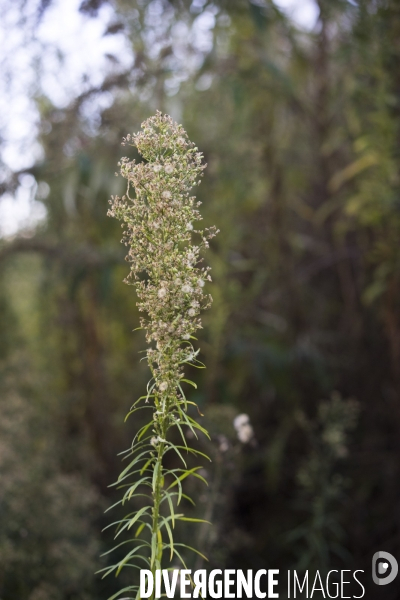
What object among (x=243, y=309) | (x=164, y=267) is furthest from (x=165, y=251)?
(x=243, y=309)

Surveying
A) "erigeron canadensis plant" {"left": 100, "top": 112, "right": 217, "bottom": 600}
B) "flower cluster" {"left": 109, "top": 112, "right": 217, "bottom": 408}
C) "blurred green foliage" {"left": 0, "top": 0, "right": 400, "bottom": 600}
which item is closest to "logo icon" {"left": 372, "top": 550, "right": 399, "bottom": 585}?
"blurred green foliage" {"left": 0, "top": 0, "right": 400, "bottom": 600}

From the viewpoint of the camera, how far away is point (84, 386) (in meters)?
3.62

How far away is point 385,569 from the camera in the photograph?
2752 mm

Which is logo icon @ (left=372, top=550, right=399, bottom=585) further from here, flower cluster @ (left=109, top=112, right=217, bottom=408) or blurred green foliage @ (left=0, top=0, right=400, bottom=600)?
flower cluster @ (left=109, top=112, right=217, bottom=408)

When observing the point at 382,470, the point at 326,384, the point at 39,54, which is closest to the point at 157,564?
the point at 326,384

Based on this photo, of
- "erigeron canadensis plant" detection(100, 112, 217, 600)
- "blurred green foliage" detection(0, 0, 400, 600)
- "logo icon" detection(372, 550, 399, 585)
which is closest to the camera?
"erigeron canadensis plant" detection(100, 112, 217, 600)

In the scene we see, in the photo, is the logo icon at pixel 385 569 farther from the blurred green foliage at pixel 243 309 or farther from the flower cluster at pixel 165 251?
the flower cluster at pixel 165 251

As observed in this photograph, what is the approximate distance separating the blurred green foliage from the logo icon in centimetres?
17

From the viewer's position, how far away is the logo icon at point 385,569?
2702 mm

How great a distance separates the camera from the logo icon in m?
2.70

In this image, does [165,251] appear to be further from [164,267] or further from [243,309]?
[243,309]

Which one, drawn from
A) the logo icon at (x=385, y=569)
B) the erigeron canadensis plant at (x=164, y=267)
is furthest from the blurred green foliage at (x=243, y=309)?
the erigeron canadensis plant at (x=164, y=267)

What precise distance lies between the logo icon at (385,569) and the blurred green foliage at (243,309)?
0.17 metres

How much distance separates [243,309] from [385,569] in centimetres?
161
